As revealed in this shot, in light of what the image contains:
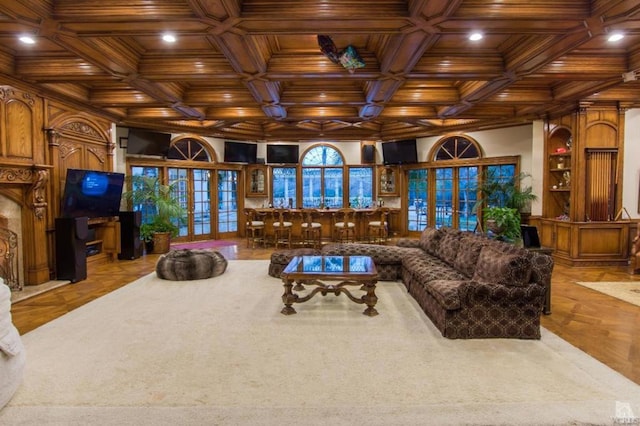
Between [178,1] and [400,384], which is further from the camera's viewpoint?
[178,1]

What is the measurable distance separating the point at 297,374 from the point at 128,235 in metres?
6.12

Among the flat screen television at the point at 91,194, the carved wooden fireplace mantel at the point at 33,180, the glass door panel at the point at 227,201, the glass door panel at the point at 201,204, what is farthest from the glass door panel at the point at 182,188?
the carved wooden fireplace mantel at the point at 33,180

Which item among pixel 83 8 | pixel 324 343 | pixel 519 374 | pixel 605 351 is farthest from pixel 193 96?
pixel 605 351

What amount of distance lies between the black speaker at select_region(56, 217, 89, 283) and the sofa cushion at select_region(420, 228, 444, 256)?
5.43 m

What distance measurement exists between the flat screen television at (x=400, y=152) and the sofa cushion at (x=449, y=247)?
4958 millimetres

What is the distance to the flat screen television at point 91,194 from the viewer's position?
5.77 metres

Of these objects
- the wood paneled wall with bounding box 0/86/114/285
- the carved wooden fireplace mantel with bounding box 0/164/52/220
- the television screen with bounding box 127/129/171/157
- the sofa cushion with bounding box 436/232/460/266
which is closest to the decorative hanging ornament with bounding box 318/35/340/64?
the sofa cushion with bounding box 436/232/460/266

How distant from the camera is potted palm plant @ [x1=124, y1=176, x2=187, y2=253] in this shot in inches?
311

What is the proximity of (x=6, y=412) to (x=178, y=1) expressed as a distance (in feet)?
11.1

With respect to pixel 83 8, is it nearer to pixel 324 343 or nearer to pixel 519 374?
pixel 324 343

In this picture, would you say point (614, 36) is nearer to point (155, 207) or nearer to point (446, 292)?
point (446, 292)

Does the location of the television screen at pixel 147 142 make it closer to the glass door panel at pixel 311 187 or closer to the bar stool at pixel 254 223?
the bar stool at pixel 254 223

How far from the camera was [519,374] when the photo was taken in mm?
2680

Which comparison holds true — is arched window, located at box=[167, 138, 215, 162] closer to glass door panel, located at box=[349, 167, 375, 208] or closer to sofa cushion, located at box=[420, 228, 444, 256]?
glass door panel, located at box=[349, 167, 375, 208]
